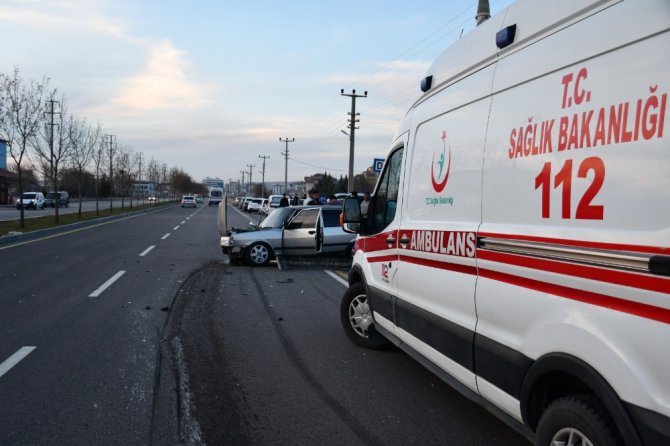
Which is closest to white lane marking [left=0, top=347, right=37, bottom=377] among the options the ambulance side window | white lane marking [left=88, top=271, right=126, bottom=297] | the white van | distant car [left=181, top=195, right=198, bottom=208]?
white lane marking [left=88, top=271, right=126, bottom=297]

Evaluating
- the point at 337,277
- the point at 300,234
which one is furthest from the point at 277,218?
the point at 337,277

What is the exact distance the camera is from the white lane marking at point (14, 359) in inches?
210

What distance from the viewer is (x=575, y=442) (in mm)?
2688

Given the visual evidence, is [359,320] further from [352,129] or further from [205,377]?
[352,129]

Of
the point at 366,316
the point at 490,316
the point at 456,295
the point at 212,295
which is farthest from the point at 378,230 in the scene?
the point at 212,295

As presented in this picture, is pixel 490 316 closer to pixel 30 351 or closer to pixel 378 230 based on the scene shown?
pixel 378 230

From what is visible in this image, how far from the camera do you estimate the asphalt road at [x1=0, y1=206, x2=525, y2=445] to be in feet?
13.3

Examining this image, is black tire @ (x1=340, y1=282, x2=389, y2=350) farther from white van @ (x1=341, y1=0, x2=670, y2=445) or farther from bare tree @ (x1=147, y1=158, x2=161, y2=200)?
bare tree @ (x1=147, y1=158, x2=161, y2=200)

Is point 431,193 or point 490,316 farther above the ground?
point 431,193

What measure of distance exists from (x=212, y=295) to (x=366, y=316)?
412cm

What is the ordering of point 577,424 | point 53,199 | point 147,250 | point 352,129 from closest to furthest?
1. point 577,424
2. point 147,250
3. point 352,129
4. point 53,199

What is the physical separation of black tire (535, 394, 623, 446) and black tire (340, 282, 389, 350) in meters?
3.31

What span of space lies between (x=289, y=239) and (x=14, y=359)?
8.56m

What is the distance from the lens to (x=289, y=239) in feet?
45.6
